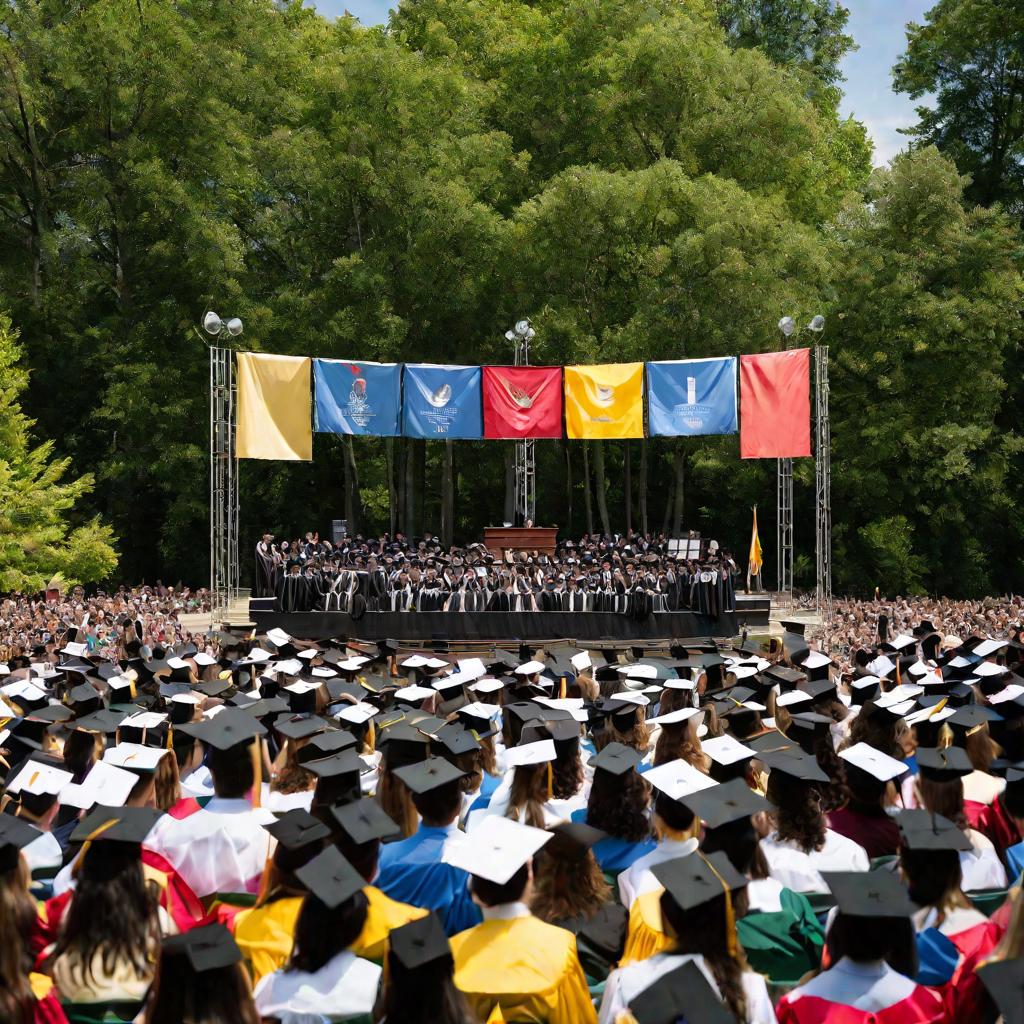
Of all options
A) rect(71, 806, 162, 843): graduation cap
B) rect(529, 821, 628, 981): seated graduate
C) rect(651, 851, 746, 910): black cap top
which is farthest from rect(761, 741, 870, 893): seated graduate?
rect(71, 806, 162, 843): graduation cap

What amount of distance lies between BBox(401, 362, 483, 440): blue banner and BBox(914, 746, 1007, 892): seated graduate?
18902 millimetres

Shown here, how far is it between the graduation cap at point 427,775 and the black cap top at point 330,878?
733mm

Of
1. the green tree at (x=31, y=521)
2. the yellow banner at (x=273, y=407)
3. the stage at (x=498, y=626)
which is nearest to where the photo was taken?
the stage at (x=498, y=626)

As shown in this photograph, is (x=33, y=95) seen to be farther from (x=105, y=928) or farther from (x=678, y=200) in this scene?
(x=105, y=928)

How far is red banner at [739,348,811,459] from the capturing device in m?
21.2

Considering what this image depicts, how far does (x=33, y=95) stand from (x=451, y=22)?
50.4 ft

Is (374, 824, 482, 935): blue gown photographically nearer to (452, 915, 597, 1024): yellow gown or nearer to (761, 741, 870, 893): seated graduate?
(452, 915, 597, 1024): yellow gown

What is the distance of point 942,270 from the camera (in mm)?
30109

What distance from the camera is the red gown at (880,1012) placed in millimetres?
2783

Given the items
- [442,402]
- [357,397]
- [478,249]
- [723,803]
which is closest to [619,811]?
[723,803]

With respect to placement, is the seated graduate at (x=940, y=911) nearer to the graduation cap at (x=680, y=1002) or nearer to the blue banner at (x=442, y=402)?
the graduation cap at (x=680, y=1002)

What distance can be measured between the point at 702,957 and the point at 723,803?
0.93 m

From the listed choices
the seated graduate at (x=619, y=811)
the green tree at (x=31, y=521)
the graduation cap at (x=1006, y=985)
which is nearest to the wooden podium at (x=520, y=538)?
the green tree at (x=31, y=521)

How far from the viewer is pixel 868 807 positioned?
451cm
